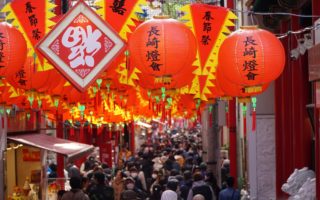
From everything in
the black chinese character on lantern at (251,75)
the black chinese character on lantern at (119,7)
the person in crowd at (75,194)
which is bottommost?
the person in crowd at (75,194)

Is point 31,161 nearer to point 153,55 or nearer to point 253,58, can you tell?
point 153,55

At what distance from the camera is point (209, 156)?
28.6 meters

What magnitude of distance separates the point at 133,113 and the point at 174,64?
52.0 feet

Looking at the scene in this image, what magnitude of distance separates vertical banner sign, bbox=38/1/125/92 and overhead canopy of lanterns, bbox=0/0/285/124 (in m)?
0.29

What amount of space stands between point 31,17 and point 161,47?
2.44 meters

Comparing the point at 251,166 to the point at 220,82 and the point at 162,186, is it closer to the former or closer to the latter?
the point at 162,186

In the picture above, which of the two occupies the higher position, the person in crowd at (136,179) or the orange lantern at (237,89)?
the orange lantern at (237,89)

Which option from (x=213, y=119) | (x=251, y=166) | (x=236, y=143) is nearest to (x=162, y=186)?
(x=251, y=166)

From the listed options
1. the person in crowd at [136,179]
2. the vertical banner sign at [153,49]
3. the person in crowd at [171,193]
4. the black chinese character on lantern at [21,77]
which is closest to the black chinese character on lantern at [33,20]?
the black chinese character on lantern at [21,77]

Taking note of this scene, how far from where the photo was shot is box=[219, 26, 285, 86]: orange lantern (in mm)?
10117

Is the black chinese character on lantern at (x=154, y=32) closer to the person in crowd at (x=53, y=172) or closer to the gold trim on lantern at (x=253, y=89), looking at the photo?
the gold trim on lantern at (x=253, y=89)

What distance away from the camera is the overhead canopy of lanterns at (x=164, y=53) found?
10.0m

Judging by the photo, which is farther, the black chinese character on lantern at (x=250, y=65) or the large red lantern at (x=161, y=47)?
the black chinese character on lantern at (x=250, y=65)

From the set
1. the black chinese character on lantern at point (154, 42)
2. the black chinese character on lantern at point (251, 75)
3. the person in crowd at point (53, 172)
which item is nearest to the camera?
Result: the black chinese character on lantern at point (154, 42)
